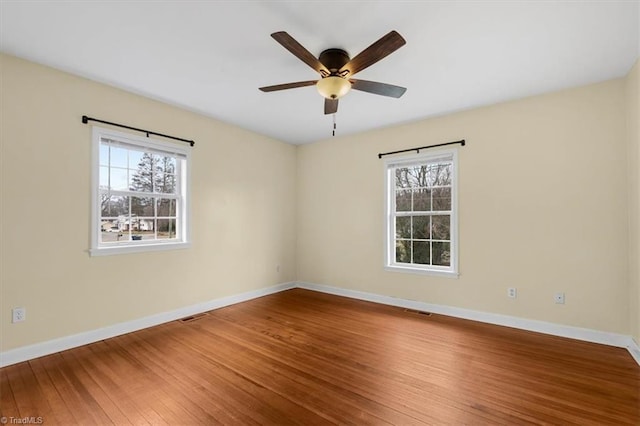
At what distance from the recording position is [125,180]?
3326mm

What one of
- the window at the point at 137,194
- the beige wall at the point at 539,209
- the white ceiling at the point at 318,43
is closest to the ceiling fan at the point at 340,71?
the white ceiling at the point at 318,43

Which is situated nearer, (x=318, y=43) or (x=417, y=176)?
(x=318, y=43)

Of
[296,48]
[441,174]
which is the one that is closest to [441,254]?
[441,174]

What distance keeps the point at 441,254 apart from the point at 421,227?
1.54ft

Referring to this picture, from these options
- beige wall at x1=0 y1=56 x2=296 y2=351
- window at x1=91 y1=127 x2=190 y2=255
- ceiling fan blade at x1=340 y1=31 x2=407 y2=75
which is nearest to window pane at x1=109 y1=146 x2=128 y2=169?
window at x1=91 y1=127 x2=190 y2=255

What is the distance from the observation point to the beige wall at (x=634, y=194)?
8.59ft

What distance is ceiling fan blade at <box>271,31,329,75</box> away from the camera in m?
1.83

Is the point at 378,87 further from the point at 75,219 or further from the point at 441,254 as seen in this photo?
the point at 75,219

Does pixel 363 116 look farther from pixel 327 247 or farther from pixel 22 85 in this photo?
pixel 22 85

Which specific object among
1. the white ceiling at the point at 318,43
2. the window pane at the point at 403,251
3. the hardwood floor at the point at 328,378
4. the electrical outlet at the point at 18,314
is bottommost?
the hardwood floor at the point at 328,378

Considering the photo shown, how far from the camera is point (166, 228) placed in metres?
3.72

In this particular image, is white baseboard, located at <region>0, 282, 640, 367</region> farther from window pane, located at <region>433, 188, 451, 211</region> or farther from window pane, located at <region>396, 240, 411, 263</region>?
window pane, located at <region>433, 188, 451, 211</region>

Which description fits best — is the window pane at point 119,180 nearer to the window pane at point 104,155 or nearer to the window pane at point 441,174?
the window pane at point 104,155

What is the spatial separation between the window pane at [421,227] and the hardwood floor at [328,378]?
1.28 m
